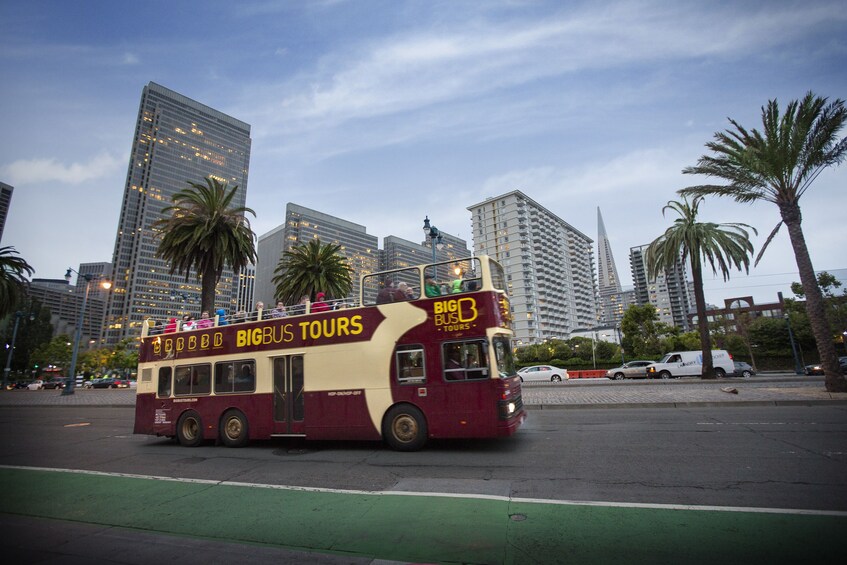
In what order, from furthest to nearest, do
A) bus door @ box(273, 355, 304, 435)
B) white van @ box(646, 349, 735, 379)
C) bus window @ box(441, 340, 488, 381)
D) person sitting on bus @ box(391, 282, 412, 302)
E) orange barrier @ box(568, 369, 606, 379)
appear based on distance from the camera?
orange barrier @ box(568, 369, 606, 379)
white van @ box(646, 349, 735, 379)
bus door @ box(273, 355, 304, 435)
person sitting on bus @ box(391, 282, 412, 302)
bus window @ box(441, 340, 488, 381)

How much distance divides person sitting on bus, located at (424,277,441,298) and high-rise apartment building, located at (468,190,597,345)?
352 feet

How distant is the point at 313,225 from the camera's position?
7062 inches

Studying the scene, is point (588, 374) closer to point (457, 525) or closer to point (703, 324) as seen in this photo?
point (703, 324)

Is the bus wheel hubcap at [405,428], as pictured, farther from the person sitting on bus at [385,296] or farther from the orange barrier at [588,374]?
the orange barrier at [588,374]

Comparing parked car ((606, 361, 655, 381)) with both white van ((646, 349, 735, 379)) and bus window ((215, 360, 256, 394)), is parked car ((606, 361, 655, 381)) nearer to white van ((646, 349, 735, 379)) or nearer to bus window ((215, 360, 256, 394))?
white van ((646, 349, 735, 379))

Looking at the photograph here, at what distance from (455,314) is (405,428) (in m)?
3.10

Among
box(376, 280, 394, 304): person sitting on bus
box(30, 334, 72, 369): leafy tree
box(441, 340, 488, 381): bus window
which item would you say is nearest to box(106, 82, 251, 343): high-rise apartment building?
box(30, 334, 72, 369): leafy tree

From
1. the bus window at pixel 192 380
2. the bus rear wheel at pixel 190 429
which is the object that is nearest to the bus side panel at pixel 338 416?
the bus window at pixel 192 380

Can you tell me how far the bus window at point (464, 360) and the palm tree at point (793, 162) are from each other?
1610 centimetres

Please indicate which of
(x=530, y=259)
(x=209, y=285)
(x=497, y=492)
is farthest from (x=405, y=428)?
(x=530, y=259)

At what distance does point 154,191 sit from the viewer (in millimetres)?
161125

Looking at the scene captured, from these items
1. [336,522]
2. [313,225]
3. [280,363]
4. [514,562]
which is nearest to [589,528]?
[514,562]

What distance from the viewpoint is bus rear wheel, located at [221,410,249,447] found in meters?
10.8

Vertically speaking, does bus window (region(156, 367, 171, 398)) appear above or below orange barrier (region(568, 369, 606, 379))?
above
